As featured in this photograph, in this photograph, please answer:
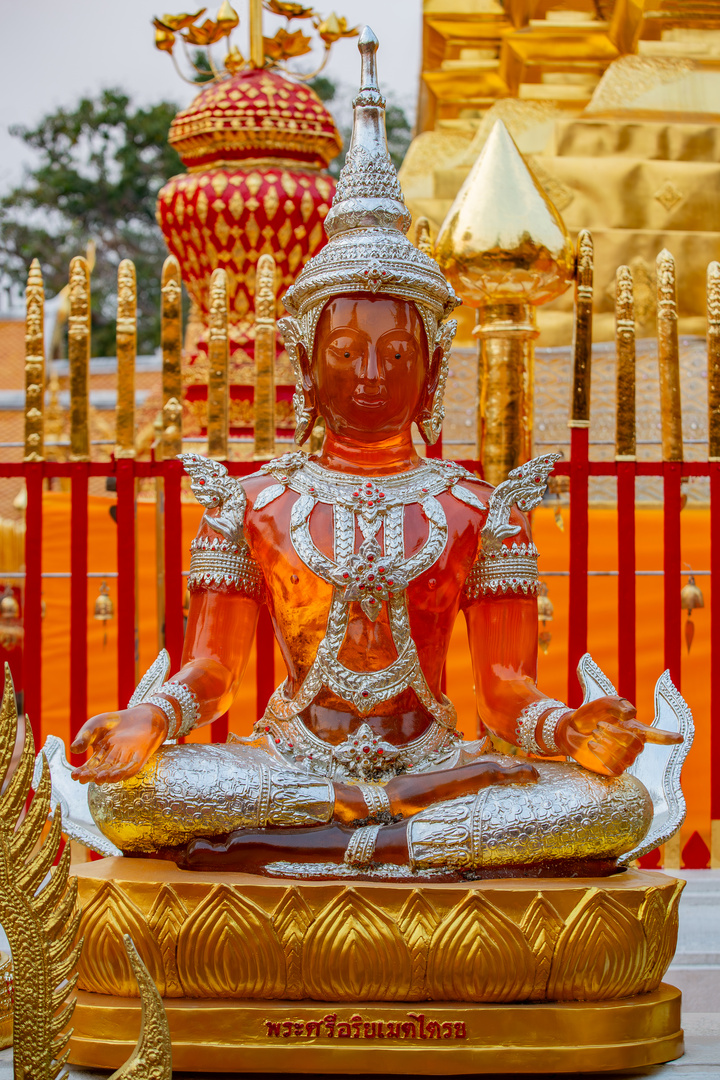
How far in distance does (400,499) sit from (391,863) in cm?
107

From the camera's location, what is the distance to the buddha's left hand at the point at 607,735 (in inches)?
123

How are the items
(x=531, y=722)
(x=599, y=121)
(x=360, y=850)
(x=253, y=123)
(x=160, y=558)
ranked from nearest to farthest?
1. (x=360, y=850)
2. (x=531, y=722)
3. (x=160, y=558)
4. (x=253, y=123)
5. (x=599, y=121)

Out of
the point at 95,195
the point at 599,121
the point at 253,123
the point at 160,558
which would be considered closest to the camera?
the point at 160,558

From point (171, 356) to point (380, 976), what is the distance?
8.11ft

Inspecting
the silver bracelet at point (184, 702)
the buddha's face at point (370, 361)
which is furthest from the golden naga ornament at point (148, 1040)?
the buddha's face at point (370, 361)

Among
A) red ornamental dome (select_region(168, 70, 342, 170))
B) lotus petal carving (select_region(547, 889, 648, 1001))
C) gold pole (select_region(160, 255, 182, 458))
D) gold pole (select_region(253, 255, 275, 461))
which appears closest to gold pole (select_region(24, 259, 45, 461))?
gold pole (select_region(160, 255, 182, 458))

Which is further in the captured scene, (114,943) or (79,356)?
(79,356)

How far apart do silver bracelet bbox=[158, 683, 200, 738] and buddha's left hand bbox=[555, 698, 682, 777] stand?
100 centimetres

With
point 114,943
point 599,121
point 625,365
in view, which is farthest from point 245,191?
point 114,943

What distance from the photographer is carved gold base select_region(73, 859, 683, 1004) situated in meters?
3.00

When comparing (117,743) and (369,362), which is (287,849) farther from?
(369,362)

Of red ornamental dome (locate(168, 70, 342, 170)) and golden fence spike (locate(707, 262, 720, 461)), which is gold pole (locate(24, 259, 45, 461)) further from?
red ornamental dome (locate(168, 70, 342, 170))

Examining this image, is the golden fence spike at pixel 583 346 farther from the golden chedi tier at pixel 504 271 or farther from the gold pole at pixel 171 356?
the gold pole at pixel 171 356

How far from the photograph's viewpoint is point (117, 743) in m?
3.20
